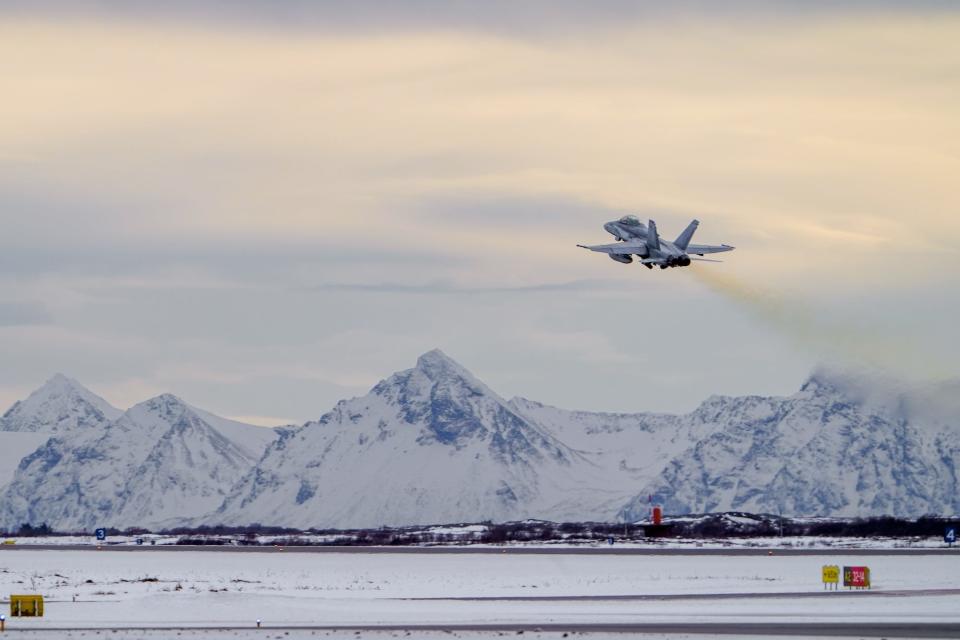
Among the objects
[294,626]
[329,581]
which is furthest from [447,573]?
[294,626]

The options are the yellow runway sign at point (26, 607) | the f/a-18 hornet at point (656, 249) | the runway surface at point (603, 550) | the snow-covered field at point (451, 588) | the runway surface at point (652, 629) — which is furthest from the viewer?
the runway surface at point (603, 550)

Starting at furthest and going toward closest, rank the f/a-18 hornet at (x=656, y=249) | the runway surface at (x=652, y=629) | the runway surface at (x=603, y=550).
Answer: the runway surface at (x=603, y=550)
the f/a-18 hornet at (x=656, y=249)
the runway surface at (x=652, y=629)

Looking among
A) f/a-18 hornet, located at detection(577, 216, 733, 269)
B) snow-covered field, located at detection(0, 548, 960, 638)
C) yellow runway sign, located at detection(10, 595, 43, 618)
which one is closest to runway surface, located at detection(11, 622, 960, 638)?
snow-covered field, located at detection(0, 548, 960, 638)

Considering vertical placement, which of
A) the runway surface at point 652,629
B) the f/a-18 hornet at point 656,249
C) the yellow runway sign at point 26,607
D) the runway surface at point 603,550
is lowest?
the runway surface at point 652,629

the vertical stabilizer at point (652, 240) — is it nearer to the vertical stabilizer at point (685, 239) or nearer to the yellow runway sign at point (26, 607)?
the vertical stabilizer at point (685, 239)

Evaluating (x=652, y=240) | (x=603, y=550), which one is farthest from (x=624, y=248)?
(x=603, y=550)

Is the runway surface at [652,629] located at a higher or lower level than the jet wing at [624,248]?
lower

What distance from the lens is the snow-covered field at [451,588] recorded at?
8519cm

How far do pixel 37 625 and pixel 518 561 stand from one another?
5841 centimetres

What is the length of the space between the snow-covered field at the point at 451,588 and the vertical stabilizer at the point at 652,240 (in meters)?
21.9

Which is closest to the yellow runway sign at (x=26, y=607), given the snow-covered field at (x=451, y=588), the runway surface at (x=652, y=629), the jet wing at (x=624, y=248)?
the snow-covered field at (x=451, y=588)

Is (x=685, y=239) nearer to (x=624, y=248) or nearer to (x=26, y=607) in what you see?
(x=624, y=248)

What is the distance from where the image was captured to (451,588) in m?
107

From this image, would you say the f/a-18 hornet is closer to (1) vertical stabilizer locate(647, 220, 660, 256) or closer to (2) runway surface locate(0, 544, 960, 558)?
(1) vertical stabilizer locate(647, 220, 660, 256)
